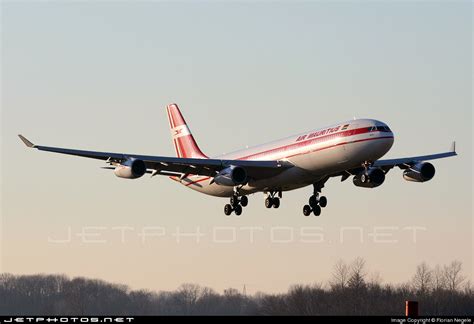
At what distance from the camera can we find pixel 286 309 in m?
97.1

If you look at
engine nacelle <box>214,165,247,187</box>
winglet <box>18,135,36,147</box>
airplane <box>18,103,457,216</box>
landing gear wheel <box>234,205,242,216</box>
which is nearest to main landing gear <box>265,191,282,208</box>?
airplane <box>18,103,457,216</box>

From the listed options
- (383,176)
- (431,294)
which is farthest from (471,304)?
(383,176)

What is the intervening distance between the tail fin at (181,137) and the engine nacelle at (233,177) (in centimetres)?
1671

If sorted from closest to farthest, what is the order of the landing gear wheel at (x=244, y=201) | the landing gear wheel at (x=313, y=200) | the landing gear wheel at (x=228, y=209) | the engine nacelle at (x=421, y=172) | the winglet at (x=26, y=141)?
the winglet at (x=26, y=141) → the engine nacelle at (x=421, y=172) → the landing gear wheel at (x=244, y=201) → the landing gear wheel at (x=228, y=209) → the landing gear wheel at (x=313, y=200)

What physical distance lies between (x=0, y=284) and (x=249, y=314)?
25.7 m

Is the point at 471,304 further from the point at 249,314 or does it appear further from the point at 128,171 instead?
the point at 128,171

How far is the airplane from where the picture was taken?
88.8m

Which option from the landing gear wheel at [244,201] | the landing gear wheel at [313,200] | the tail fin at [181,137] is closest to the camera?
the landing gear wheel at [244,201]

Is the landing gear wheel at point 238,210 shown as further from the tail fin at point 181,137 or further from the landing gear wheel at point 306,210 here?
the tail fin at point 181,137

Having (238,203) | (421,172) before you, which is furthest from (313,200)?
(421,172)

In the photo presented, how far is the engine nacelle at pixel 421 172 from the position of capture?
322ft

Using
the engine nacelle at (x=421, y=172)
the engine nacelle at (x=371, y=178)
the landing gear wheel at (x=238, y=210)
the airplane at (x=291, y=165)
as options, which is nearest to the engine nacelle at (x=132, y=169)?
the airplane at (x=291, y=165)

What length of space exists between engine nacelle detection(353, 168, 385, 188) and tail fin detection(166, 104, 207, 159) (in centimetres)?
2150

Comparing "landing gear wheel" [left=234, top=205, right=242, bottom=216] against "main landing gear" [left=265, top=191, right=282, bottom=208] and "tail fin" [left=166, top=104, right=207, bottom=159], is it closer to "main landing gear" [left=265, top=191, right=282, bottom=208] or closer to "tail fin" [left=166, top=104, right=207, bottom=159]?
"main landing gear" [left=265, top=191, right=282, bottom=208]
